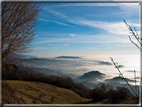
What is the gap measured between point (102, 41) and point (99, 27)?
15.8 inches

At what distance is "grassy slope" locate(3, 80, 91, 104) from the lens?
3.09m

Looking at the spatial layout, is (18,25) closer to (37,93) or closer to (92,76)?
(37,93)

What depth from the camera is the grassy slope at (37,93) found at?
10.1ft

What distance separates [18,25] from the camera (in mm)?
2982

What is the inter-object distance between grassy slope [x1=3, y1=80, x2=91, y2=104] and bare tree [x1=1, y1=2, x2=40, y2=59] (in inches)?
40.2

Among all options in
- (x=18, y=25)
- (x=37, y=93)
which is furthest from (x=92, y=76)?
(x=18, y=25)

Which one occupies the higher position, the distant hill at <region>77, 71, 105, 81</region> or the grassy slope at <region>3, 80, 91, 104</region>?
the distant hill at <region>77, 71, 105, 81</region>

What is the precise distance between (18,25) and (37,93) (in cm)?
203

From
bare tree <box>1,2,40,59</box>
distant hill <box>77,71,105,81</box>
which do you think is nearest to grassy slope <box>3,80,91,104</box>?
distant hill <box>77,71,105,81</box>

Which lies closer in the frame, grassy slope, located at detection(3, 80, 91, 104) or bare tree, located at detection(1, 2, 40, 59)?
bare tree, located at detection(1, 2, 40, 59)

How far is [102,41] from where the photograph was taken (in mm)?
3053

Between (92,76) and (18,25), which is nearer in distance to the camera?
(18,25)

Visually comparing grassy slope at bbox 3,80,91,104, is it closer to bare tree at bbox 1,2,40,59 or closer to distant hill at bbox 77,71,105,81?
distant hill at bbox 77,71,105,81

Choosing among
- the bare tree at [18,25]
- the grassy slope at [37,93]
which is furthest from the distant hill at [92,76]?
the bare tree at [18,25]
